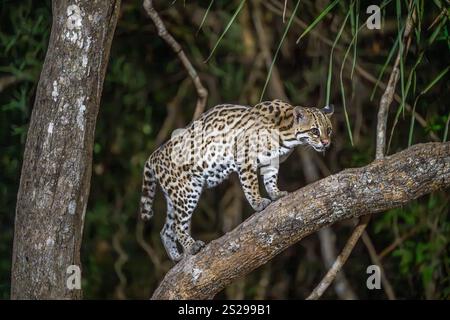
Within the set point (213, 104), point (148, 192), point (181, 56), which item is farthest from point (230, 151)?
point (213, 104)

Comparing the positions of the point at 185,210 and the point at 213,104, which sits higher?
the point at 213,104

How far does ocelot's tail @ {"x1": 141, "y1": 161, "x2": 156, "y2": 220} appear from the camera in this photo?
6027mm

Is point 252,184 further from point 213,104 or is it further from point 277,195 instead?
point 213,104

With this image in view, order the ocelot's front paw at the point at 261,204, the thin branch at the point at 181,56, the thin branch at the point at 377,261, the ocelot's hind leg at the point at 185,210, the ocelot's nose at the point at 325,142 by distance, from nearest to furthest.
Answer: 1. the ocelot's nose at the point at 325,142
2. the ocelot's front paw at the point at 261,204
3. the ocelot's hind leg at the point at 185,210
4. the thin branch at the point at 181,56
5. the thin branch at the point at 377,261

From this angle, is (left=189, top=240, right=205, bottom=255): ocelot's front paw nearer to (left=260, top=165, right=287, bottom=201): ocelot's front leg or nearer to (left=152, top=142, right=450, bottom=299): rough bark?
(left=152, top=142, right=450, bottom=299): rough bark

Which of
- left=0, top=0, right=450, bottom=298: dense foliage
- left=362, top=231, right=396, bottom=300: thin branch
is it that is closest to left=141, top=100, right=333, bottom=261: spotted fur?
left=0, top=0, right=450, bottom=298: dense foliage

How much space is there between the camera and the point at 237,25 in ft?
30.1

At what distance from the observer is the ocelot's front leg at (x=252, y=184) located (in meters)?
5.69

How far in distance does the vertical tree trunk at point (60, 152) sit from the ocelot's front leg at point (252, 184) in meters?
0.87

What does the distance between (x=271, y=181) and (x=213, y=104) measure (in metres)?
3.31

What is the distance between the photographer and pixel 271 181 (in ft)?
19.1

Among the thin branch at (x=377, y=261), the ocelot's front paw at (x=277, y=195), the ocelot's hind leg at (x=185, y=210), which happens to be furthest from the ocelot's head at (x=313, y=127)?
the thin branch at (x=377, y=261)

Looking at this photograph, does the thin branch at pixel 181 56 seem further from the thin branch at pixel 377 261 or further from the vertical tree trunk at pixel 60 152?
the thin branch at pixel 377 261
